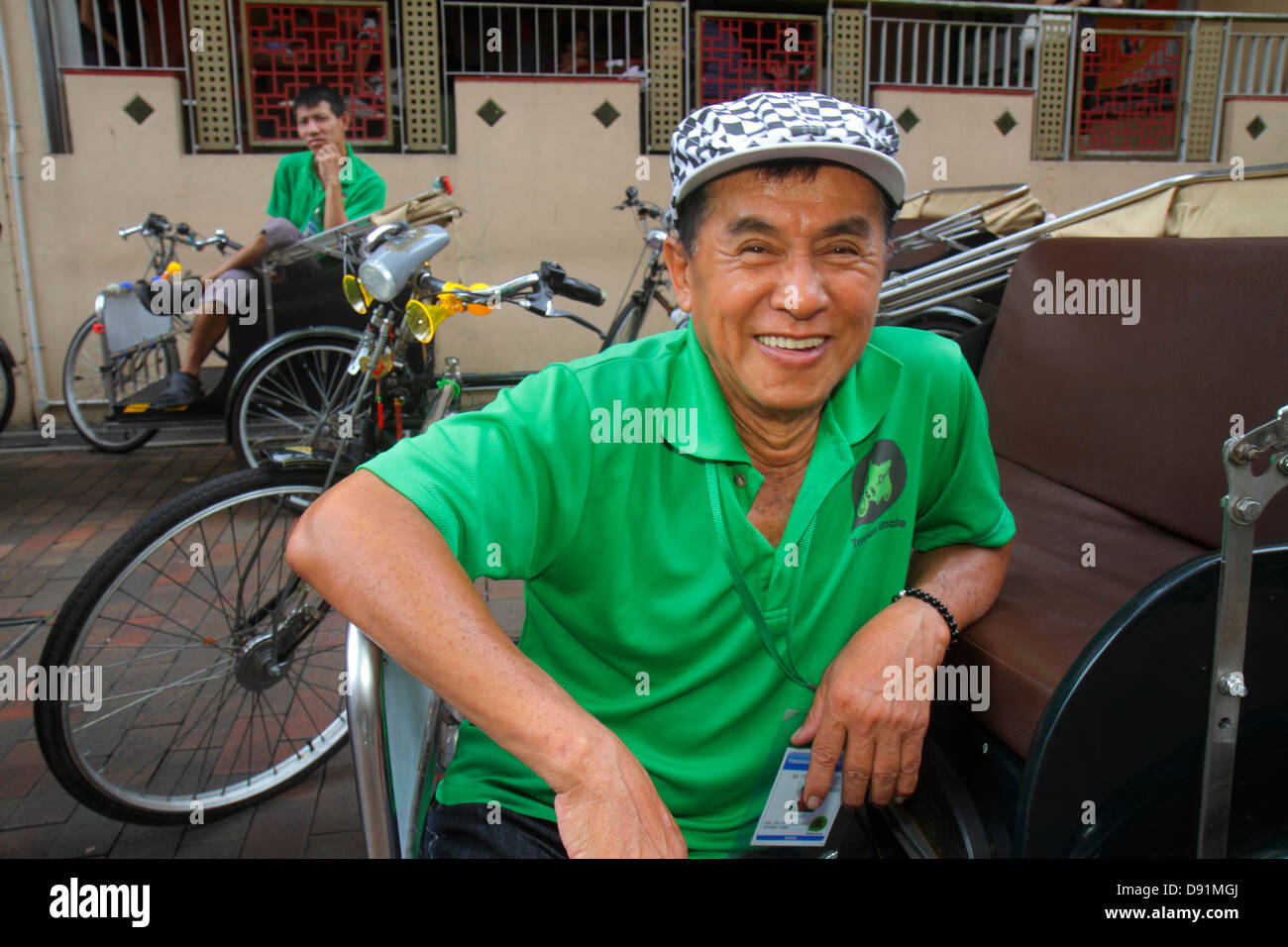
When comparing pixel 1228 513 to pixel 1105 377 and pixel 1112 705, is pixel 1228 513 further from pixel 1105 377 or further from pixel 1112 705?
pixel 1105 377

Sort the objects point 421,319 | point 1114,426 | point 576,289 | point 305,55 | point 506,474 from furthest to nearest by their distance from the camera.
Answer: point 305,55
point 576,289
point 421,319
point 1114,426
point 506,474

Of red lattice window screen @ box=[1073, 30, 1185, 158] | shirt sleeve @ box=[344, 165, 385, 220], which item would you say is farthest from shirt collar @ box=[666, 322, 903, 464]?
red lattice window screen @ box=[1073, 30, 1185, 158]

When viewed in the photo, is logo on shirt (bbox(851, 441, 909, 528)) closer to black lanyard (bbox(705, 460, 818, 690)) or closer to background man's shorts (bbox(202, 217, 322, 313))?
black lanyard (bbox(705, 460, 818, 690))

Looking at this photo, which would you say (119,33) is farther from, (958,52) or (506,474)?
(506,474)

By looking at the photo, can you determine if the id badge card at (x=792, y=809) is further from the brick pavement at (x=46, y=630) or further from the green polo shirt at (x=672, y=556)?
the brick pavement at (x=46, y=630)

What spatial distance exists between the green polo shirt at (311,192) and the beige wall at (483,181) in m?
1.22

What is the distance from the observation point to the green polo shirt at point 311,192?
542 centimetres

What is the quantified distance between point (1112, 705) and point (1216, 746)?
0.16 metres

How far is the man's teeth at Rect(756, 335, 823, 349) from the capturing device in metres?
1.45

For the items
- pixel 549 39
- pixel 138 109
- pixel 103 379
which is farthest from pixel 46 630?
pixel 549 39

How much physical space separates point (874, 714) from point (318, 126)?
499 centimetres

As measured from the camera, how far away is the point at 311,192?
223 inches

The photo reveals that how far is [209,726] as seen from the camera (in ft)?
9.23
